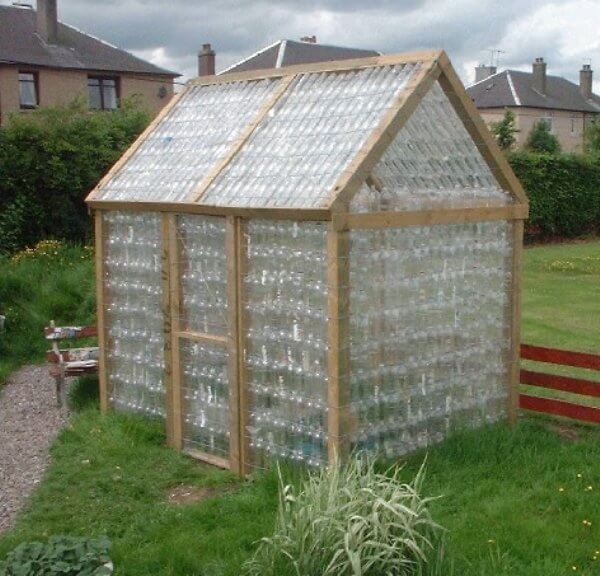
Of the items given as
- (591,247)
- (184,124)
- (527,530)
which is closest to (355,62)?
(184,124)

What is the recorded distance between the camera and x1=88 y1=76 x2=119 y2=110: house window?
3922cm

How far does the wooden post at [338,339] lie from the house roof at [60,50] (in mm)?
32666

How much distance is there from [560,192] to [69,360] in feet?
72.4

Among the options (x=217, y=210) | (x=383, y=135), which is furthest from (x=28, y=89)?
(x=383, y=135)

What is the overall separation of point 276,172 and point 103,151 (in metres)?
12.1

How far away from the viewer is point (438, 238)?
7395 millimetres

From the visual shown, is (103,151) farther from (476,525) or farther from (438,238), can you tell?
(476,525)

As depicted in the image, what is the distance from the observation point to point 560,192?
94.6 feet

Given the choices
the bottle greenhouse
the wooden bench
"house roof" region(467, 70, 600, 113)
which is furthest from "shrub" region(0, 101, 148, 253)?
"house roof" region(467, 70, 600, 113)

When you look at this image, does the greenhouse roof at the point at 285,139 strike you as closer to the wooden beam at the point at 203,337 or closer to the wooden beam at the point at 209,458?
the wooden beam at the point at 203,337

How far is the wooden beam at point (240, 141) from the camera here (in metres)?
7.59

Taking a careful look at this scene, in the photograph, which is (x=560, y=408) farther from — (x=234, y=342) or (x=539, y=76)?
(x=539, y=76)

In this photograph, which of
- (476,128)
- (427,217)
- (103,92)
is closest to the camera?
(427,217)

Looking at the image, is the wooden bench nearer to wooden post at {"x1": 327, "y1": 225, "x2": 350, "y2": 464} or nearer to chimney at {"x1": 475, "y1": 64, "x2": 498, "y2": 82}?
wooden post at {"x1": 327, "y1": 225, "x2": 350, "y2": 464}
